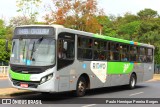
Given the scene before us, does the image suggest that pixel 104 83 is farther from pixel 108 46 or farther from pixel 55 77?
pixel 55 77

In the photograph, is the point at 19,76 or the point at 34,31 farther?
the point at 34,31

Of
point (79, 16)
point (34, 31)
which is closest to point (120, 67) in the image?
point (34, 31)

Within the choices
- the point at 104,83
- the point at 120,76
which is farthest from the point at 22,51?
the point at 120,76

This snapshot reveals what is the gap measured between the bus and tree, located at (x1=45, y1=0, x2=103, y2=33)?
69.6 ft

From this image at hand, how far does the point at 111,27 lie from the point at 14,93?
6848 cm

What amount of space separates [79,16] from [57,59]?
26555 mm

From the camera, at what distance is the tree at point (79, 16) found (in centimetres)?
4059

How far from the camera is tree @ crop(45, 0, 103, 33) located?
40.6m

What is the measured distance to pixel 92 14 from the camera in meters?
41.0

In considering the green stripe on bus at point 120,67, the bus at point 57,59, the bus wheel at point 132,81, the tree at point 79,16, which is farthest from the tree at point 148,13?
the bus at point 57,59

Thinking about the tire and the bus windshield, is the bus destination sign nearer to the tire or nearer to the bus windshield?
the bus windshield

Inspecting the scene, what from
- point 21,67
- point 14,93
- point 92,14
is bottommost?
point 14,93

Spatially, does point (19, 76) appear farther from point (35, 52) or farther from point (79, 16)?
point (79, 16)

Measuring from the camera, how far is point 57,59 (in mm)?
14844
